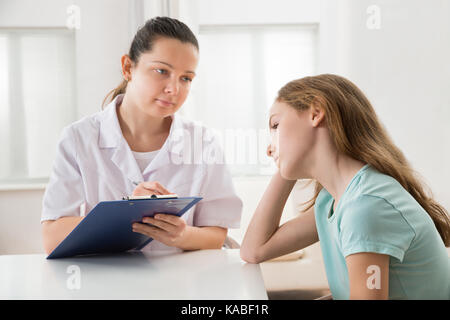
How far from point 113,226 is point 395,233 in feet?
1.74

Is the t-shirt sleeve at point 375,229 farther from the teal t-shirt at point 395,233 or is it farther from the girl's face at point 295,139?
the girl's face at point 295,139

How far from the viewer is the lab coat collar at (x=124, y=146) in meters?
1.28

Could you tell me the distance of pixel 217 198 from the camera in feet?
4.33

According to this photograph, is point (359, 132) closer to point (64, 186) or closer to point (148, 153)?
point (148, 153)

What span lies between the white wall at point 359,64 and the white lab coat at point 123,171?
127 centimetres

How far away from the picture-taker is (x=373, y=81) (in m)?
2.84

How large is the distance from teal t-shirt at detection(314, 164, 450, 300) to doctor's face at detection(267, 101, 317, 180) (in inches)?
4.5

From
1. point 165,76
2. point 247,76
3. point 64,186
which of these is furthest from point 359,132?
point 247,76

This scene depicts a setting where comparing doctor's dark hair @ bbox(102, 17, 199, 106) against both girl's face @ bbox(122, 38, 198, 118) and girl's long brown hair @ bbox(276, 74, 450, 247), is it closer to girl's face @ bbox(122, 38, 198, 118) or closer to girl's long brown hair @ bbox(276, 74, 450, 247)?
girl's face @ bbox(122, 38, 198, 118)

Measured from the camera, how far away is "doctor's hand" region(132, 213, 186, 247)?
3.22 ft

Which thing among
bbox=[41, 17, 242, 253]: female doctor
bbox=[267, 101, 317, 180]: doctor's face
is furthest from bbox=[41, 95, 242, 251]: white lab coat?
bbox=[267, 101, 317, 180]: doctor's face

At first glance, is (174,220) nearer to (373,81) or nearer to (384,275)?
(384,275)

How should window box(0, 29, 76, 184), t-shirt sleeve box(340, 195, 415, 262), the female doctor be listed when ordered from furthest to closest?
window box(0, 29, 76, 184) < the female doctor < t-shirt sleeve box(340, 195, 415, 262)
